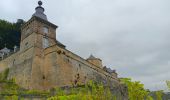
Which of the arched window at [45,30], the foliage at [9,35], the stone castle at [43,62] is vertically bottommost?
the stone castle at [43,62]

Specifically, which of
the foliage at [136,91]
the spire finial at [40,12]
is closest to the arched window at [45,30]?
the spire finial at [40,12]

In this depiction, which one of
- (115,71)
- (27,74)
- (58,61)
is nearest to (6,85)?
(27,74)

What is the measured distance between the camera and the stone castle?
30.0 metres

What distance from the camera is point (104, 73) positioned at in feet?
131

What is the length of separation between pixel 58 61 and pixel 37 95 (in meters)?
9.12

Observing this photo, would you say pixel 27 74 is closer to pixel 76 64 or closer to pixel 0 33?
pixel 76 64

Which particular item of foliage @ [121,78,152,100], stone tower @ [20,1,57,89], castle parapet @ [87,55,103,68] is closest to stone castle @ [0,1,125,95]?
stone tower @ [20,1,57,89]

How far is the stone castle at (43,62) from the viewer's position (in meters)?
30.0

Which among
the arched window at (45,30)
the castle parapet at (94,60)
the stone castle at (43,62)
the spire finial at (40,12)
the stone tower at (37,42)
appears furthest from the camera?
the castle parapet at (94,60)

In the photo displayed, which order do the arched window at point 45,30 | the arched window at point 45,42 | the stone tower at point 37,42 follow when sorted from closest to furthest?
the stone tower at point 37,42 < the arched window at point 45,42 < the arched window at point 45,30

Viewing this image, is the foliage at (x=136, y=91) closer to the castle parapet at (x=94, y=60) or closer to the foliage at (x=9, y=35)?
the castle parapet at (x=94, y=60)

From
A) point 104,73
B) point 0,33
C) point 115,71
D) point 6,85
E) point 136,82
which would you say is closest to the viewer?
point 136,82

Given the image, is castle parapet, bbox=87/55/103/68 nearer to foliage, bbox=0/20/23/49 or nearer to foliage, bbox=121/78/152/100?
foliage, bbox=0/20/23/49

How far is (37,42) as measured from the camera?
105 feet
